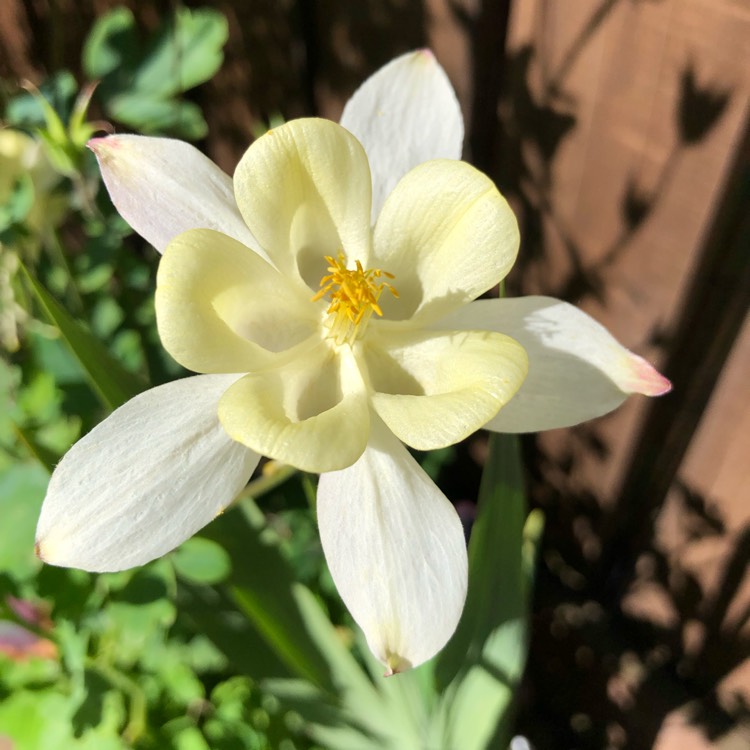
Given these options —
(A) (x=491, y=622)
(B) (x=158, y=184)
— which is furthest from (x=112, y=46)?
(A) (x=491, y=622)

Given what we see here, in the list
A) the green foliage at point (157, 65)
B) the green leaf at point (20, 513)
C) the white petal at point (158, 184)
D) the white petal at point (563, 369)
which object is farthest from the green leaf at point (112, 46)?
the white petal at point (563, 369)

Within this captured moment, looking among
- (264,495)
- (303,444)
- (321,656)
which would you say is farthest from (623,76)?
(264,495)

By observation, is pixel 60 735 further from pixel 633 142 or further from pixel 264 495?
pixel 633 142

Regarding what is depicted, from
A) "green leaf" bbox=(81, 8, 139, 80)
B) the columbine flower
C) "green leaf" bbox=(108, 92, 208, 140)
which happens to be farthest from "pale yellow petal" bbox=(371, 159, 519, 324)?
"green leaf" bbox=(81, 8, 139, 80)

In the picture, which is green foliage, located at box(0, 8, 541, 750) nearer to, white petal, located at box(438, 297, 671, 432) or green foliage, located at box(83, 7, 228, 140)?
green foliage, located at box(83, 7, 228, 140)

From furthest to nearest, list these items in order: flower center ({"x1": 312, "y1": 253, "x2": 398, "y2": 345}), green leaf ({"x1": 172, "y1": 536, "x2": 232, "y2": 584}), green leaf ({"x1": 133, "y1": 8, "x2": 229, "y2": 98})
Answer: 1. green leaf ({"x1": 133, "y1": 8, "x2": 229, "y2": 98})
2. green leaf ({"x1": 172, "y1": 536, "x2": 232, "y2": 584})
3. flower center ({"x1": 312, "y1": 253, "x2": 398, "y2": 345})

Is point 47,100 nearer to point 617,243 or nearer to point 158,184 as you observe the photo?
point 158,184

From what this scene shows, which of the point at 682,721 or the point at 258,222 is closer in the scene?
the point at 258,222
